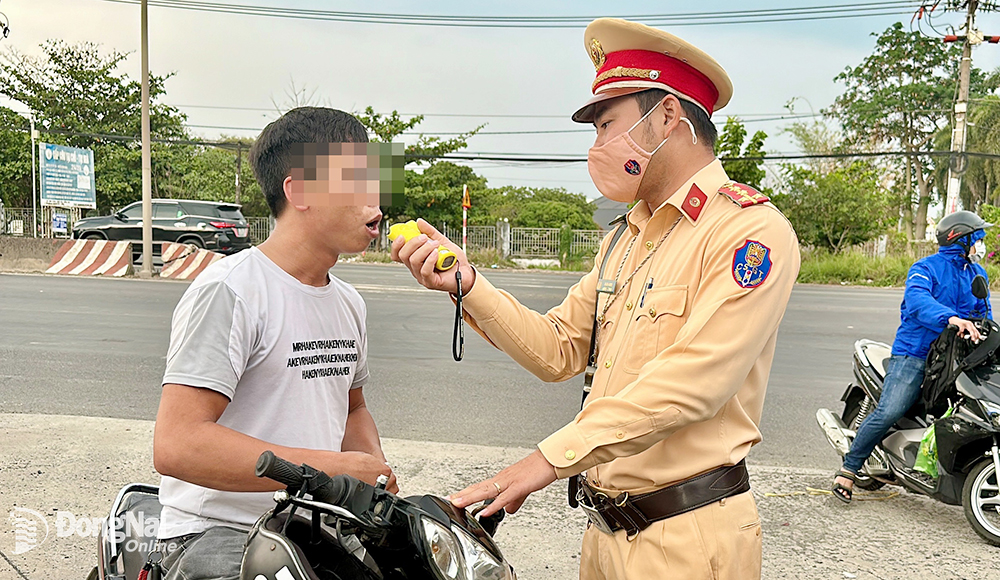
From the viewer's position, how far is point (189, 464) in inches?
74.1

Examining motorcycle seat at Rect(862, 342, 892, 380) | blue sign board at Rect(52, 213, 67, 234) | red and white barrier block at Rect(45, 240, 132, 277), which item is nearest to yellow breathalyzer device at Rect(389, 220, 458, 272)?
motorcycle seat at Rect(862, 342, 892, 380)

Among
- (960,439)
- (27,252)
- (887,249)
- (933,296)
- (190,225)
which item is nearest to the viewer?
(960,439)

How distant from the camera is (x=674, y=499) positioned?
2154mm

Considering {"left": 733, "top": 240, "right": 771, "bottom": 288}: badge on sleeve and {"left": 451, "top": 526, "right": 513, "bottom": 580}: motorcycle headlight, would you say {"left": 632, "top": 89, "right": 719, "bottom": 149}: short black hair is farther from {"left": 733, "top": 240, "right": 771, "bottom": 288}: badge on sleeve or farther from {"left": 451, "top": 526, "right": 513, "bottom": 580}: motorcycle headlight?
{"left": 451, "top": 526, "right": 513, "bottom": 580}: motorcycle headlight

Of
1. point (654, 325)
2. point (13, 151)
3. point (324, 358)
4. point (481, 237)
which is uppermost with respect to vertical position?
point (13, 151)

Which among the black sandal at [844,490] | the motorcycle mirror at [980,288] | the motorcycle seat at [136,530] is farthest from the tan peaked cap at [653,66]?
the motorcycle mirror at [980,288]

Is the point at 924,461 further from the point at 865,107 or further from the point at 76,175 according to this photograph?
the point at 865,107

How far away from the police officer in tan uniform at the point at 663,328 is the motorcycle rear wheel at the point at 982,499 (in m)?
3.18

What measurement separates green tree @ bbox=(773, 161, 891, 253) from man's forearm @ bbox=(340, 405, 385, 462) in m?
27.8

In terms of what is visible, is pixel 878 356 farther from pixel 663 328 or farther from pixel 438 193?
pixel 438 193

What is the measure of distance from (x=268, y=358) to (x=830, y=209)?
96.2 ft

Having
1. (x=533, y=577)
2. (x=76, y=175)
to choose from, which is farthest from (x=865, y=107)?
(x=533, y=577)

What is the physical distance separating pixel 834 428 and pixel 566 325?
378cm

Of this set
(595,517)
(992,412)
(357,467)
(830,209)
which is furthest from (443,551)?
(830,209)
